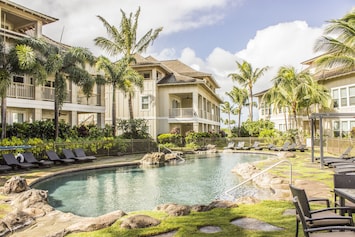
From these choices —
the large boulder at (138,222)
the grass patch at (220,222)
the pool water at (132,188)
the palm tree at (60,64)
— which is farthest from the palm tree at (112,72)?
the large boulder at (138,222)

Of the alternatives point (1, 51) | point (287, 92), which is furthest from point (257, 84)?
point (1, 51)

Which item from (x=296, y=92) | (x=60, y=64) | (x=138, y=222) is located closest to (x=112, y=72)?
(x=60, y=64)

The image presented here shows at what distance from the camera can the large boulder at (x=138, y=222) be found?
5821 millimetres

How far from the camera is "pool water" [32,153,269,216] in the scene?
9.65 metres

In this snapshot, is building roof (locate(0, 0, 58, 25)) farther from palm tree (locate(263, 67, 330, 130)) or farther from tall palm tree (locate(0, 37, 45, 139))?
palm tree (locate(263, 67, 330, 130))

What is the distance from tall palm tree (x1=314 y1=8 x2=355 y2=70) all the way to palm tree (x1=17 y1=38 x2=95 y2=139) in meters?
15.1

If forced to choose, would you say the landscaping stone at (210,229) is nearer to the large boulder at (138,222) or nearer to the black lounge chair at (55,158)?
the large boulder at (138,222)

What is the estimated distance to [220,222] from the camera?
604 cm

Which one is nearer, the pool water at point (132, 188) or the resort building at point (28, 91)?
the pool water at point (132, 188)

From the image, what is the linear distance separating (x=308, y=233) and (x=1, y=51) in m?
18.4

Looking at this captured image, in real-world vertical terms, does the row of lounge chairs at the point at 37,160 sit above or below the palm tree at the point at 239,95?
below

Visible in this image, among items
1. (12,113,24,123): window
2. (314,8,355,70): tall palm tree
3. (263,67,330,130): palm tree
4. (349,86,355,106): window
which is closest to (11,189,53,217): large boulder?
(314,8,355,70): tall palm tree

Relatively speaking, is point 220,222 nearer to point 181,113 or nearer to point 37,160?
point 37,160

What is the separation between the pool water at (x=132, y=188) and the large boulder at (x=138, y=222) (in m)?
2.92
